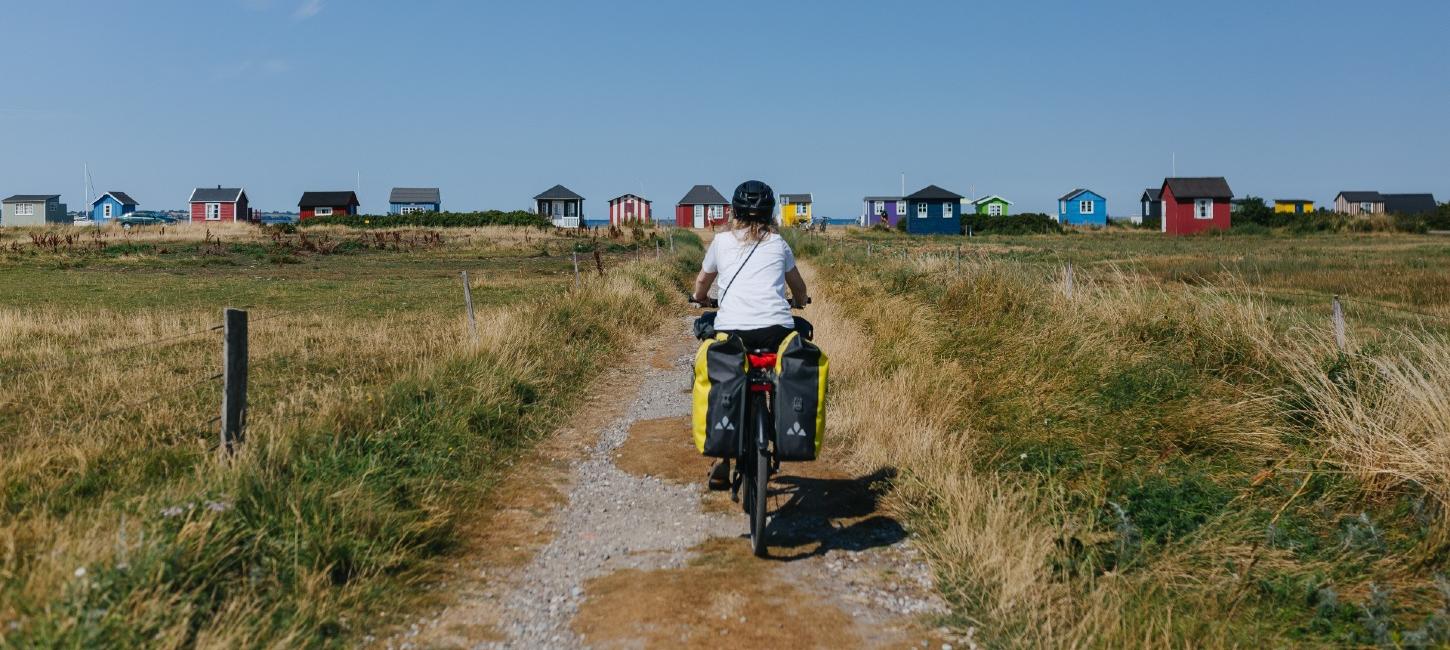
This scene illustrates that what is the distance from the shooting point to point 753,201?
5516 millimetres

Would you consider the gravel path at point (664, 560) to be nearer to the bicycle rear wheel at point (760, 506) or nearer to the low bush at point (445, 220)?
the bicycle rear wheel at point (760, 506)

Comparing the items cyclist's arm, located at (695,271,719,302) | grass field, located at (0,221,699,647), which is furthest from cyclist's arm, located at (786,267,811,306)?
grass field, located at (0,221,699,647)

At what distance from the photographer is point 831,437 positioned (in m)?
7.80

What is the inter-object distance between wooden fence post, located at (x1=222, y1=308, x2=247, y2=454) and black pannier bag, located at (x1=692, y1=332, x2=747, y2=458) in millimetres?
2565

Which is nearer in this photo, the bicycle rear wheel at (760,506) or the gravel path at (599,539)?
the gravel path at (599,539)

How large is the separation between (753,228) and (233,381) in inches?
118

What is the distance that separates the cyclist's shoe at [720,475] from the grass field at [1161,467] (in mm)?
1015

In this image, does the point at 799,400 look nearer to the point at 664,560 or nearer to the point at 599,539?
the point at 664,560

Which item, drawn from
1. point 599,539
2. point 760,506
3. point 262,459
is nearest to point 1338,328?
point 760,506

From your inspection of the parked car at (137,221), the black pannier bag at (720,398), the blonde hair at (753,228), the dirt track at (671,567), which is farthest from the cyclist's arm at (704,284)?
the parked car at (137,221)

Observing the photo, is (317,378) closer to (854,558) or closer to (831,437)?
(831,437)

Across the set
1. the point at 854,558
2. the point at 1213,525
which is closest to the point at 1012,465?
the point at 1213,525

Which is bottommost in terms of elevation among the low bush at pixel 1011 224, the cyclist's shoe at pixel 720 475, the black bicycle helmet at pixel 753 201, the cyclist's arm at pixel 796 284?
the cyclist's shoe at pixel 720 475

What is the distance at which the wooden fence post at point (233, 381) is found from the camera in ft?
18.8
